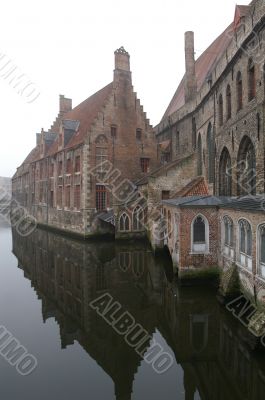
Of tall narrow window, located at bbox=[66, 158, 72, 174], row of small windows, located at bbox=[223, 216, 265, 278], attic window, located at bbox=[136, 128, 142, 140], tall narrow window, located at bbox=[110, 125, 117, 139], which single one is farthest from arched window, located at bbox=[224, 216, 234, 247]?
tall narrow window, located at bbox=[66, 158, 72, 174]

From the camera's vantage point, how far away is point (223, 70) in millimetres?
15039

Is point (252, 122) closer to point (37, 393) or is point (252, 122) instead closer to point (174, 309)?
point (174, 309)

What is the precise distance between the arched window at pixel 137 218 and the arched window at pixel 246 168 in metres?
10.3

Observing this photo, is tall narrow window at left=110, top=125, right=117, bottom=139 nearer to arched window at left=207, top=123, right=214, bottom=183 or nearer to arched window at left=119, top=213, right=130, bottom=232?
arched window at left=119, top=213, right=130, bottom=232

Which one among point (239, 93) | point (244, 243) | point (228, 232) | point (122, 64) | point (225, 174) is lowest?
point (244, 243)

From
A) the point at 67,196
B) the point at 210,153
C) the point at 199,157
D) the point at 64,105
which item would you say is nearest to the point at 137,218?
the point at 199,157

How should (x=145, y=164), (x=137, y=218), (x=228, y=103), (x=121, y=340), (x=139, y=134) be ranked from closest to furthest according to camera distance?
(x=121, y=340), (x=228, y=103), (x=137, y=218), (x=139, y=134), (x=145, y=164)

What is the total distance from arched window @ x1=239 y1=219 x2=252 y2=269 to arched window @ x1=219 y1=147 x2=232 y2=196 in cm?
548

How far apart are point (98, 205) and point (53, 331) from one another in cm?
1596

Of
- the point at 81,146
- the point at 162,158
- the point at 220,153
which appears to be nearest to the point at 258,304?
the point at 220,153

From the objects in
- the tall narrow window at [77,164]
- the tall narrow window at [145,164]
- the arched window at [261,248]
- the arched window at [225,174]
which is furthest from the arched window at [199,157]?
the arched window at [261,248]

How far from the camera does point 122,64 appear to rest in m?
25.7

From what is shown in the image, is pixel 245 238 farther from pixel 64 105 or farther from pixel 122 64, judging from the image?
pixel 64 105

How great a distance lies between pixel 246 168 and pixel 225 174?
110 inches
